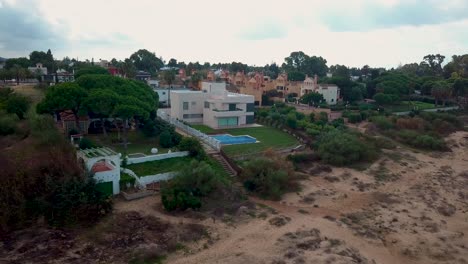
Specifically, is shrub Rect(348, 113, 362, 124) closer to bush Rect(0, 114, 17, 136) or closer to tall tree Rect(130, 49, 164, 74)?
bush Rect(0, 114, 17, 136)

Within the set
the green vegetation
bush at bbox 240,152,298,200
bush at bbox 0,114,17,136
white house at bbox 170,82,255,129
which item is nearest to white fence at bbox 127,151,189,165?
bush at bbox 240,152,298,200

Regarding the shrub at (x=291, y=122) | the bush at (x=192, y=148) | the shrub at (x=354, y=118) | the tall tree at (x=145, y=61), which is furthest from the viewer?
the tall tree at (x=145, y=61)

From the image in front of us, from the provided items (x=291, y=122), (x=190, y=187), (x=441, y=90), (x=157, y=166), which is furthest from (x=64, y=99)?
(x=441, y=90)

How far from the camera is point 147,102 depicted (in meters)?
35.5

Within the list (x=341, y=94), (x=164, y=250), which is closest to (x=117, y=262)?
(x=164, y=250)

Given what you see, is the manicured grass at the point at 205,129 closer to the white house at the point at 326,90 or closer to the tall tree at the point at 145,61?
the white house at the point at 326,90

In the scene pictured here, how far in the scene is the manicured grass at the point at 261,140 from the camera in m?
34.6

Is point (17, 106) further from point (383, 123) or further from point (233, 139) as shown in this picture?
point (383, 123)

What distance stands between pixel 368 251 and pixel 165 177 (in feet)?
46.5

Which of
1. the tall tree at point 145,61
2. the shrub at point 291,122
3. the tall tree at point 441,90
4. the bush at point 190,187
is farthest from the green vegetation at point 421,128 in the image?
the tall tree at point 145,61

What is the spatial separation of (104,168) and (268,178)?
37.3ft

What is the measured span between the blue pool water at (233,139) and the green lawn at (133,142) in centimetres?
683

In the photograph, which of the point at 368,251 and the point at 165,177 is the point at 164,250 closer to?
the point at 165,177

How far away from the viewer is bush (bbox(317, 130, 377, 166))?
35.1 m
